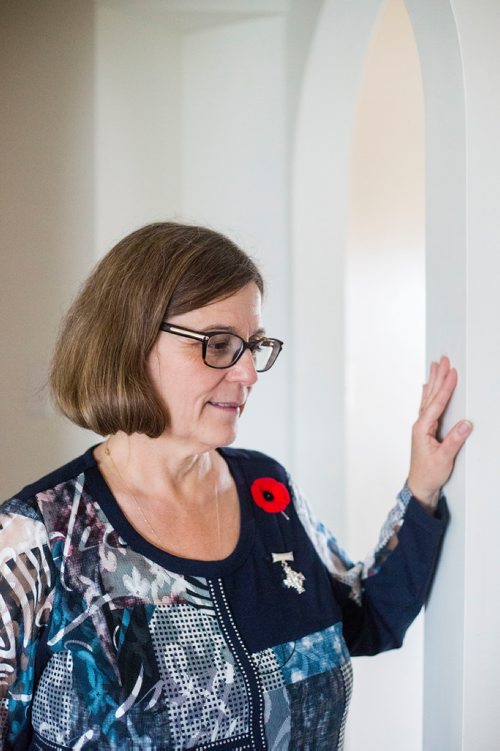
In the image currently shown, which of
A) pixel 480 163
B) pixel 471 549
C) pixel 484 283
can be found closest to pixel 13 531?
pixel 471 549

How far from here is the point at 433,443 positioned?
1.63 meters

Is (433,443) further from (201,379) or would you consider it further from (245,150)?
(245,150)

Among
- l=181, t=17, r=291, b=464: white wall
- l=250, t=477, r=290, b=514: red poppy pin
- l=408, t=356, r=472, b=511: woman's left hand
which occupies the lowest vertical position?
l=250, t=477, r=290, b=514: red poppy pin

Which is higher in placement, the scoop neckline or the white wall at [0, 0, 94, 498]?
the white wall at [0, 0, 94, 498]

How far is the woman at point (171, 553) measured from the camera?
56.0 inches

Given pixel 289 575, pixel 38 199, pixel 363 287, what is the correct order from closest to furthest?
pixel 289 575 < pixel 38 199 < pixel 363 287

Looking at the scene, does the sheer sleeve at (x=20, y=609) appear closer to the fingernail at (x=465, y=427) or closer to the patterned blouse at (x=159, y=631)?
the patterned blouse at (x=159, y=631)

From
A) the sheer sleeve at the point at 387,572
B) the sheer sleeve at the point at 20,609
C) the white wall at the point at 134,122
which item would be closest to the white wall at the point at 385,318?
the white wall at the point at 134,122

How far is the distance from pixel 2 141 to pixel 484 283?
1.33m

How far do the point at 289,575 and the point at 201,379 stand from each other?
17.9 inches

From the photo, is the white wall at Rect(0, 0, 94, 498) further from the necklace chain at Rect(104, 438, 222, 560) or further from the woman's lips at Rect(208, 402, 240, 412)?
the woman's lips at Rect(208, 402, 240, 412)

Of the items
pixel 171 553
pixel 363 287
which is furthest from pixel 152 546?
pixel 363 287

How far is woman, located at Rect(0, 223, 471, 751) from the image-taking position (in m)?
1.42

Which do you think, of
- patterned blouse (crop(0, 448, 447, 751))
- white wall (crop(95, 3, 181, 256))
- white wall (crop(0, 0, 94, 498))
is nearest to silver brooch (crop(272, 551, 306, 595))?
patterned blouse (crop(0, 448, 447, 751))
